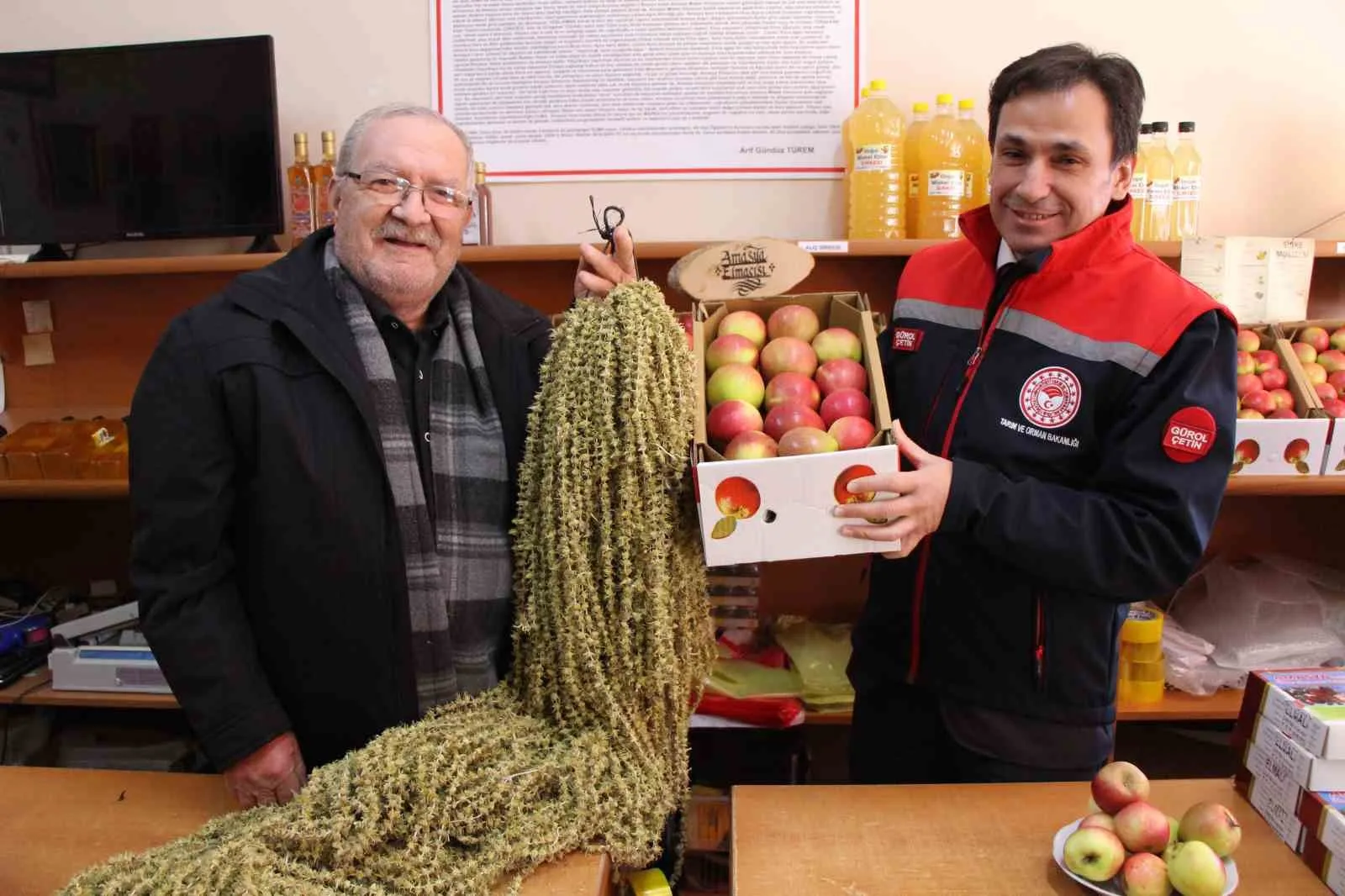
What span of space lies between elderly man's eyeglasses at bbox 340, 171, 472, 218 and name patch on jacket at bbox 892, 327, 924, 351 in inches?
28.1

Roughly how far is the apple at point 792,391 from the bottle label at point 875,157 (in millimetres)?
1140

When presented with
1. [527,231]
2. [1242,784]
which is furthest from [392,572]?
[527,231]

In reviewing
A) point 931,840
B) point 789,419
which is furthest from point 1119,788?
point 789,419

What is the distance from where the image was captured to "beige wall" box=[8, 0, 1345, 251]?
7.50 ft

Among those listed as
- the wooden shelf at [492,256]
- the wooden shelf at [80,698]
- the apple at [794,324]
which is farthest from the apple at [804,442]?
the wooden shelf at [80,698]

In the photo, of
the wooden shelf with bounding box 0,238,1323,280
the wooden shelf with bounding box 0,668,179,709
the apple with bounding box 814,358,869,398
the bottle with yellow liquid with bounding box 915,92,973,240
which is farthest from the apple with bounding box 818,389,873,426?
the wooden shelf with bounding box 0,668,179,709

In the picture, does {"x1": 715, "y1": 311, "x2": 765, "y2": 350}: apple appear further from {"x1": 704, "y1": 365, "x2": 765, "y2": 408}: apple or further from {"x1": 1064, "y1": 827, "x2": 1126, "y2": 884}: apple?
{"x1": 1064, "y1": 827, "x2": 1126, "y2": 884}: apple

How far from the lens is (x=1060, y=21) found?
2287 mm

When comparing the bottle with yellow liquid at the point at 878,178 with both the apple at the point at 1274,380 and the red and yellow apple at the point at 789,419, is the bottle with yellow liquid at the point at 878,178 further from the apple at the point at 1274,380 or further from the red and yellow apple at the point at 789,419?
the red and yellow apple at the point at 789,419

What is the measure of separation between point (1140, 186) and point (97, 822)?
238 centimetres

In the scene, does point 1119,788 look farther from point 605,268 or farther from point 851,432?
point 605,268

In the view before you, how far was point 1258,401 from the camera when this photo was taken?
1.95 meters

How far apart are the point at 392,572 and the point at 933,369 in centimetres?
84

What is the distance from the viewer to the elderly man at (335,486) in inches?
47.5
